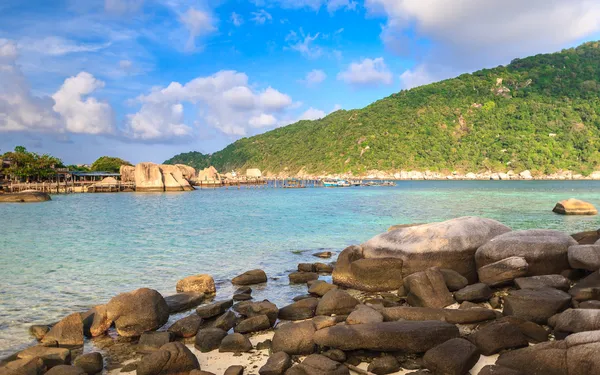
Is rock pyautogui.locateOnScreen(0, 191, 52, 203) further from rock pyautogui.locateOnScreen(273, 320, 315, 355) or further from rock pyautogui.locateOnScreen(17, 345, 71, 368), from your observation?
rock pyautogui.locateOnScreen(273, 320, 315, 355)

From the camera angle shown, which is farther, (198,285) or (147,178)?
(147,178)

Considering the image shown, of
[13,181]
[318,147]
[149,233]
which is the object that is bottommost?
[149,233]

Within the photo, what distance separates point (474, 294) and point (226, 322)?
5341mm

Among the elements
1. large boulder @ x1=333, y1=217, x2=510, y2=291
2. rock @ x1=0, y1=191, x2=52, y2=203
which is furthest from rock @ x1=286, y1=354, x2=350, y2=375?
rock @ x1=0, y1=191, x2=52, y2=203

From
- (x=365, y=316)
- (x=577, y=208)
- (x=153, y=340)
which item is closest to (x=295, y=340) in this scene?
(x=365, y=316)

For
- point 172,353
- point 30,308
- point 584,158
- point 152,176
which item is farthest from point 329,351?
point 584,158

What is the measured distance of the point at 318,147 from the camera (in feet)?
601

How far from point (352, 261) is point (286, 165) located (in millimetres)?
179696

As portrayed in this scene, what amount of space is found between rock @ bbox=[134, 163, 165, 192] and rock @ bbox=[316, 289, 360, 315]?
8629 cm

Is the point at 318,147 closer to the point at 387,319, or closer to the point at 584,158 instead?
the point at 584,158

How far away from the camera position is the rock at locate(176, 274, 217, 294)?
11.2 m

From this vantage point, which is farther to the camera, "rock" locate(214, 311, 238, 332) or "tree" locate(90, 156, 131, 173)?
"tree" locate(90, 156, 131, 173)

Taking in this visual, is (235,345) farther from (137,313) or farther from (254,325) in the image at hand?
(137,313)

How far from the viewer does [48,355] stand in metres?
6.64
